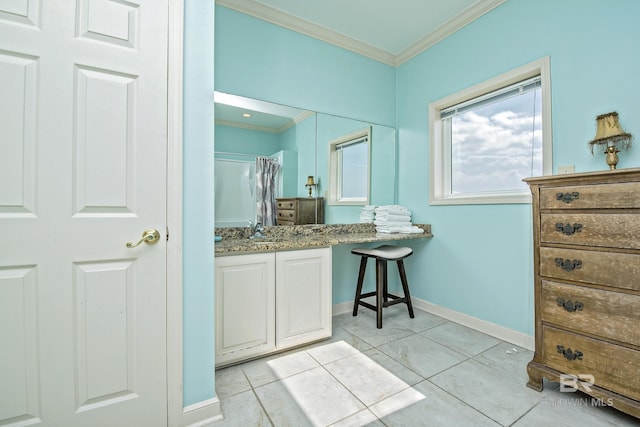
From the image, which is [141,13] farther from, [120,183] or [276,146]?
[276,146]

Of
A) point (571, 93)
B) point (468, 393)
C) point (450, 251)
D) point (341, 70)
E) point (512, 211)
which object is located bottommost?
point (468, 393)

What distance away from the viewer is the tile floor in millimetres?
1377

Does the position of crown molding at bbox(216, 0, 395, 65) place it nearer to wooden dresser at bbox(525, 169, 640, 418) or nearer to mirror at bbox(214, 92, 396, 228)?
mirror at bbox(214, 92, 396, 228)

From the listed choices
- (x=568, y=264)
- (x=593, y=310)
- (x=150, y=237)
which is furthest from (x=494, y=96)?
(x=150, y=237)

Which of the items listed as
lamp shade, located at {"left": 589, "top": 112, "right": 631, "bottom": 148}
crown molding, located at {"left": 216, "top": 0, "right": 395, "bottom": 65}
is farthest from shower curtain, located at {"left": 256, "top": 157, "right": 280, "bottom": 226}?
lamp shade, located at {"left": 589, "top": 112, "right": 631, "bottom": 148}

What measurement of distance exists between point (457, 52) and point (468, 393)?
2.73 m

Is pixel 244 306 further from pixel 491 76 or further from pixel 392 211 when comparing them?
pixel 491 76

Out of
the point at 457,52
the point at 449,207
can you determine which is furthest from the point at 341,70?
the point at 449,207

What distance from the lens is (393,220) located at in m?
2.86

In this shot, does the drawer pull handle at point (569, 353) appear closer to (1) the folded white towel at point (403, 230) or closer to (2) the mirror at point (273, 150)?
(1) the folded white towel at point (403, 230)

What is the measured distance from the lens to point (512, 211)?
218 cm

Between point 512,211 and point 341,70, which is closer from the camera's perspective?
point 512,211

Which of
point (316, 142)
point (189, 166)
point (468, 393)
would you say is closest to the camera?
point (189, 166)

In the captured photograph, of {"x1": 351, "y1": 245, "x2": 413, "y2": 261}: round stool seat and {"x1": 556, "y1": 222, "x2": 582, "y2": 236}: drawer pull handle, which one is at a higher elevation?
{"x1": 556, "y1": 222, "x2": 582, "y2": 236}: drawer pull handle
